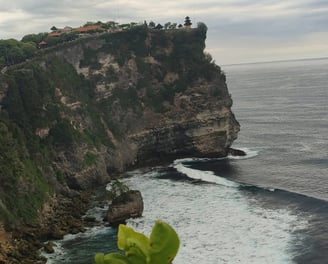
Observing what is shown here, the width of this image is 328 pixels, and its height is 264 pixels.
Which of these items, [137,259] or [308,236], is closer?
[137,259]

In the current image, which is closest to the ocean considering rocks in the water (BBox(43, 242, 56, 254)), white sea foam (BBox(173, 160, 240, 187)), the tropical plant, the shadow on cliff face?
white sea foam (BBox(173, 160, 240, 187))

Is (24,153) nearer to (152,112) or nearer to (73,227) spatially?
(73,227)

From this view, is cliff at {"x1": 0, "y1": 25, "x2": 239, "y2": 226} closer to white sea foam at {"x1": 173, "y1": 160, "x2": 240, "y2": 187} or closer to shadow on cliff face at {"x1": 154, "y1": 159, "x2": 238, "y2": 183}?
shadow on cliff face at {"x1": 154, "y1": 159, "x2": 238, "y2": 183}

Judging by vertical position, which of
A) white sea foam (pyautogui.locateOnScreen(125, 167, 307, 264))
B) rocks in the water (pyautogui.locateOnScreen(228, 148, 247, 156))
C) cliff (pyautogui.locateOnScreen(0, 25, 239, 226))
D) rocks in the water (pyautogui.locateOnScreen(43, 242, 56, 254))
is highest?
cliff (pyautogui.locateOnScreen(0, 25, 239, 226))

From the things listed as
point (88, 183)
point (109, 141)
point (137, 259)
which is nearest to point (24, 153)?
point (88, 183)

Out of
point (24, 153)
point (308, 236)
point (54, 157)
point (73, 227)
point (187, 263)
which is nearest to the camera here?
point (187, 263)

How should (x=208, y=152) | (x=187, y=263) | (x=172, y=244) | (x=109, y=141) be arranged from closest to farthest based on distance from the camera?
(x=172, y=244)
(x=187, y=263)
(x=109, y=141)
(x=208, y=152)
